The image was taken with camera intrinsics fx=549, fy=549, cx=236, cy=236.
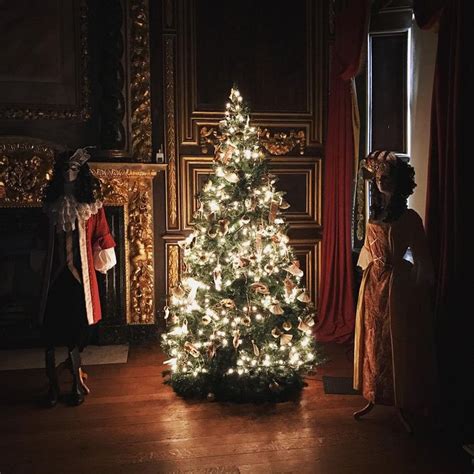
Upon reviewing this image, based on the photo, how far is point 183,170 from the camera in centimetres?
466

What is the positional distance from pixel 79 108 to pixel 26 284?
1505mm

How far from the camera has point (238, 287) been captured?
11.1ft

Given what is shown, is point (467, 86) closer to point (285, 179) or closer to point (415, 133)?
point (415, 133)

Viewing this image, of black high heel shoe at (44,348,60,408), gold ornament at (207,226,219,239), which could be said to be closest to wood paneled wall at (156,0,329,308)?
gold ornament at (207,226,219,239)

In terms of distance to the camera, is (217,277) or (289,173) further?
(289,173)

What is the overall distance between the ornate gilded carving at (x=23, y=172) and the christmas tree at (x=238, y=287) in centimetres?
161

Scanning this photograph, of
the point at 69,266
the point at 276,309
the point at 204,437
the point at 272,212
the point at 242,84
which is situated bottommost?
the point at 204,437

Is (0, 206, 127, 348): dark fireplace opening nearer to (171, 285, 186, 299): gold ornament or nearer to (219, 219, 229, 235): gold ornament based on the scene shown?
(171, 285, 186, 299): gold ornament

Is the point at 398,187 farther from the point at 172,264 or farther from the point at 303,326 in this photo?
the point at 172,264

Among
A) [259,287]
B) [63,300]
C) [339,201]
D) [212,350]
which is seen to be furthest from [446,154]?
[63,300]

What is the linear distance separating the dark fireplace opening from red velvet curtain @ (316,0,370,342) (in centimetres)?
171

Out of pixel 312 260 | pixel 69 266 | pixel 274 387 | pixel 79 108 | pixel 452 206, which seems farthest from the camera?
pixel 312 260

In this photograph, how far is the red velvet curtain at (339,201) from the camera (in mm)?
4457

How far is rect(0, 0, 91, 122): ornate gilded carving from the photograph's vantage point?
4348 millimetres
